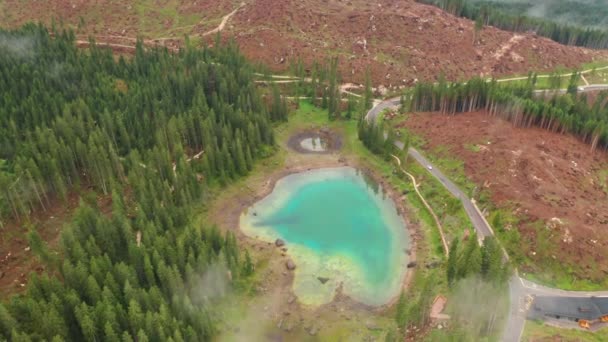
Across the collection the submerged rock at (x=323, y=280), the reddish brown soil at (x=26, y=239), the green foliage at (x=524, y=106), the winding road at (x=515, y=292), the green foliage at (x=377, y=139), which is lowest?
the submerged rock at (x=323, y=280)

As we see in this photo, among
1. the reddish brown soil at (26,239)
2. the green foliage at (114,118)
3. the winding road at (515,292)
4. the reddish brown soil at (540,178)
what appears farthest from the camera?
the green foliage at (114,118)

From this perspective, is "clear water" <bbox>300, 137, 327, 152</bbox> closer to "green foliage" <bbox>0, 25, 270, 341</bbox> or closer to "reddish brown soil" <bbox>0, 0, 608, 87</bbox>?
"green foliage" <bbox>0, 25, 270, 341</bbox>

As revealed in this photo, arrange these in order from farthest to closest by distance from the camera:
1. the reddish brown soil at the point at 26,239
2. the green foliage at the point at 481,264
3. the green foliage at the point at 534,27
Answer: the green foliage at the point at 534,27
the reddish brown soil at the point at 26,239
the green foliage at the point at 481,264

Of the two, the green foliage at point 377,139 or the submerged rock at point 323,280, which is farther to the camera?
the green foliage at point 377,139

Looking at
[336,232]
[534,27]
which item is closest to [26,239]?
[336,232]

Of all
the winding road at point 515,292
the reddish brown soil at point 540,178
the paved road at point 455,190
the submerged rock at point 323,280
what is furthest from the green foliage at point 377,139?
the submerged rock at point 323,280

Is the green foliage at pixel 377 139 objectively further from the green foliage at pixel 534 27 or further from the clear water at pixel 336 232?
the green foliage at pixel 534 27

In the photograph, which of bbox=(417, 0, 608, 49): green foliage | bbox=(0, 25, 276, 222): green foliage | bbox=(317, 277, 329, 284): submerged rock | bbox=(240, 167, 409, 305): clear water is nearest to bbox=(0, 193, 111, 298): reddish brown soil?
bbox=(0, 25, 276, 222): green foliage
